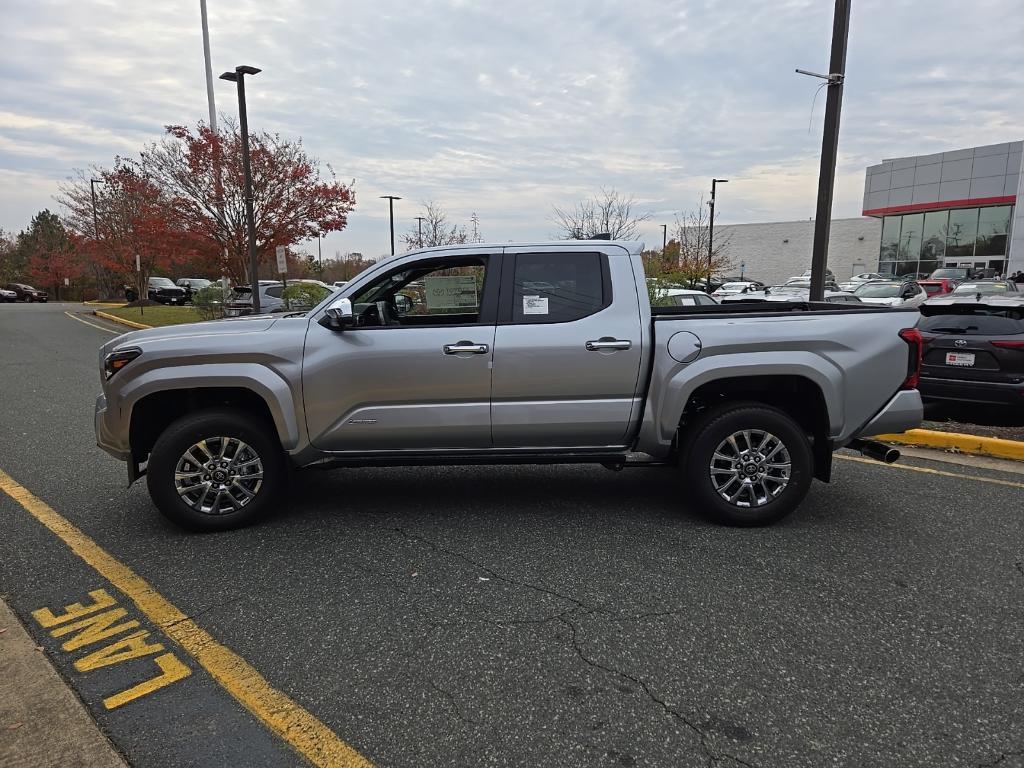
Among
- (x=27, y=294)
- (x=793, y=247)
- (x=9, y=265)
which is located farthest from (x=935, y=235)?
(x=9, y=265)

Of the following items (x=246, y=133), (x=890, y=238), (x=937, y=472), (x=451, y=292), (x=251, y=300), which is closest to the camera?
(x=451, y=292)

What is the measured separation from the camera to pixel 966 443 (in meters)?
6.54

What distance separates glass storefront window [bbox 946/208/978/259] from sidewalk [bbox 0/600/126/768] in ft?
172

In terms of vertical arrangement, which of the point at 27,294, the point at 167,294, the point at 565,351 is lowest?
the point at 27,294

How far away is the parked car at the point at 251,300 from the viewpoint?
2035cm

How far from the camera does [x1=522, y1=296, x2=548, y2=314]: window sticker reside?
4.61m

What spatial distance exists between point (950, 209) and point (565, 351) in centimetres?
5093

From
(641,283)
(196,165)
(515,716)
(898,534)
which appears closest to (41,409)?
(641,283)

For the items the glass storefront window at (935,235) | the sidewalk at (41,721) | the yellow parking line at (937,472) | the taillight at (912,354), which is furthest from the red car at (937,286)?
the sidewalk at (41,721)

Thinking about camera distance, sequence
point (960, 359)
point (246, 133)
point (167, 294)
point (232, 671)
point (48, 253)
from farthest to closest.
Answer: point (48, 253) → point (167, 294) → point (246, 133) → point (960, 359) → point (232, 671)

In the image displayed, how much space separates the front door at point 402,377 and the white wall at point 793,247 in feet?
205

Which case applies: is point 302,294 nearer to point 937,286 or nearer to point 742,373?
point 742,373

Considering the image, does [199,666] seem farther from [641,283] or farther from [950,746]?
[641,283]

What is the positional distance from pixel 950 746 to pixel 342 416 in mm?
3529
